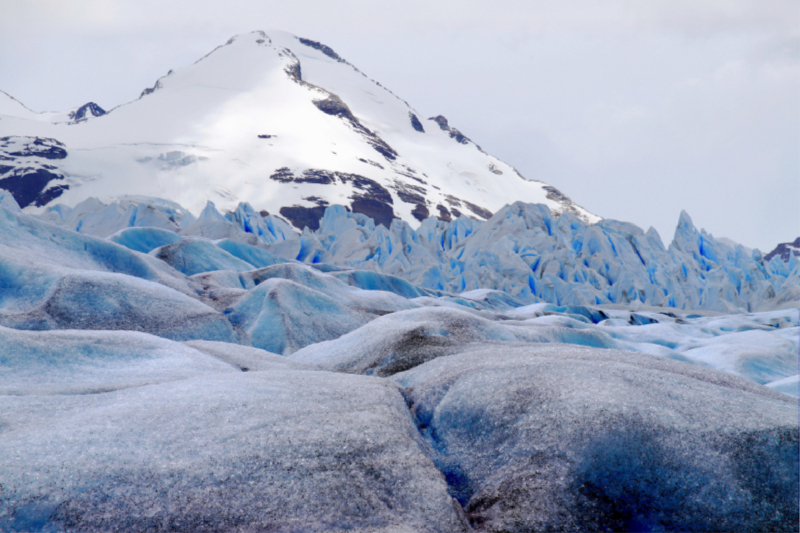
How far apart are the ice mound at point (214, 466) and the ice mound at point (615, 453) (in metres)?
0.22

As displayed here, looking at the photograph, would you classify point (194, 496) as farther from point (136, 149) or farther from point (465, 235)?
point (136, 149)

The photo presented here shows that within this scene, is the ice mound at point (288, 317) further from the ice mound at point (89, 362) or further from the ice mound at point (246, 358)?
the ice mound at point (89, 362)

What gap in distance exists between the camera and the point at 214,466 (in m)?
1.79

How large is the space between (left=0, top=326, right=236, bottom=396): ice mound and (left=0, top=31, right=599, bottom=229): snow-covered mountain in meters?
42.0

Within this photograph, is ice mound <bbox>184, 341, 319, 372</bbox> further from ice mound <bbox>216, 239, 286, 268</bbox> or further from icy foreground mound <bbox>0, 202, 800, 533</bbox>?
ice mound <bbox>216, 239, 286, 268</bbox>

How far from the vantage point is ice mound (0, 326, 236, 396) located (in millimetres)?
2721

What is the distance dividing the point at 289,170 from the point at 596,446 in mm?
56736

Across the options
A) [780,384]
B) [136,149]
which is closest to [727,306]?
[780,384]

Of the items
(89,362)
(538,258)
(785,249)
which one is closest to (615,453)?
(89,362)

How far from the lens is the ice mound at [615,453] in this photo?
183cm

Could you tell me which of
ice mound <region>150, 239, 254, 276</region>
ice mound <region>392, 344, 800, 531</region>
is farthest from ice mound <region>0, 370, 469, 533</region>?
ice mound <region>150, 239, 254, 276</region>

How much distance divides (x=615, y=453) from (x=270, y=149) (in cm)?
6207

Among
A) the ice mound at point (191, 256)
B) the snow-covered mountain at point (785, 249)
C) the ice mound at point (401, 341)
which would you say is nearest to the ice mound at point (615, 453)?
the ice mound at point (401, 341)

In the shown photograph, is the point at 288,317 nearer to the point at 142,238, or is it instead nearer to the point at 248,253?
the point at 142,238
